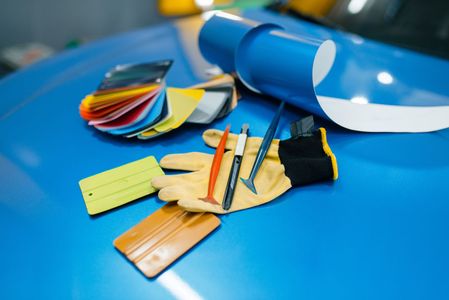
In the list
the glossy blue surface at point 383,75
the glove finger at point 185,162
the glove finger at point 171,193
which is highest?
the glossy blue surface at point 383,75

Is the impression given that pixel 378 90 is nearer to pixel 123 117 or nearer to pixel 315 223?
pixel 315 223

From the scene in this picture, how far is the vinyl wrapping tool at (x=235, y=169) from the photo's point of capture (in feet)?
1.79

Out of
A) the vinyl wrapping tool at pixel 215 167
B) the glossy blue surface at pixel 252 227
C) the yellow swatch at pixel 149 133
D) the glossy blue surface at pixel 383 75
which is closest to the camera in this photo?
the glossy blue surface at pixel 252 227

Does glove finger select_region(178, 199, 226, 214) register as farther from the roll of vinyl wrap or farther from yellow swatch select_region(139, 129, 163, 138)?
the roll of vinyl wrap

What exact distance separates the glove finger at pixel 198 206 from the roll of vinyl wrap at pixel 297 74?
0.32 metres

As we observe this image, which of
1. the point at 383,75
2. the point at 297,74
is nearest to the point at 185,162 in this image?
the point at 297,74

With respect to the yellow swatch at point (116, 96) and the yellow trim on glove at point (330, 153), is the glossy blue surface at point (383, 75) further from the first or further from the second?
the yellow swatch at point (116, 96)

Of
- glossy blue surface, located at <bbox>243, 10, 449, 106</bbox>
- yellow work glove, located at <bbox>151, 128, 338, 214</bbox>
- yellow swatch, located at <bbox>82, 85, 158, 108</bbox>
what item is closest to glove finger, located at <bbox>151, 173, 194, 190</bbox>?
yellow work glove, located at <bbox>151, 128, 338, 214</bbox>

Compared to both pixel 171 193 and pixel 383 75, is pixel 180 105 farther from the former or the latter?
pixel 383 75

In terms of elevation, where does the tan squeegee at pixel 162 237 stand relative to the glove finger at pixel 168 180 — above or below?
below

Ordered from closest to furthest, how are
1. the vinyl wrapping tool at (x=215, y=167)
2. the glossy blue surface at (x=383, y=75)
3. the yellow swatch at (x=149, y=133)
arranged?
the vinyl wrapping tool at (x=215, y=167), the yellow swatch at (x=149, y=133), the glossy blue surface at (x=383, y=75)

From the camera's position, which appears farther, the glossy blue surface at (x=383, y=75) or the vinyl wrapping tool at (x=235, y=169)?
the glossy blue surface at (x=383, y=75)

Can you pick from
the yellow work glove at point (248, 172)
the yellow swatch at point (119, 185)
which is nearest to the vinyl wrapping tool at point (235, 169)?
the yellow work glove at point (248, 172)

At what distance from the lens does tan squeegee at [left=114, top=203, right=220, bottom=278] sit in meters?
0.47
